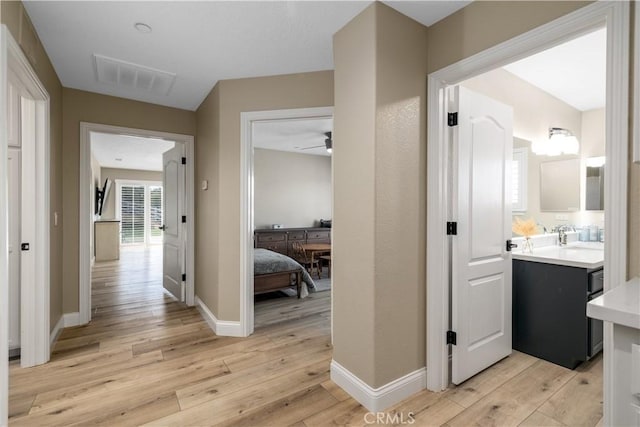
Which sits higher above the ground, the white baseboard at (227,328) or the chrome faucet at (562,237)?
the chrome faucet at (562,237)

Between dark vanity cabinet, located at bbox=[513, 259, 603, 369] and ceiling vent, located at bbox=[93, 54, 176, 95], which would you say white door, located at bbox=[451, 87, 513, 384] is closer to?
dark vanity cabinet, located at bbox=[513, 259, 603, 369]

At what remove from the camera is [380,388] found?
1.79 meters

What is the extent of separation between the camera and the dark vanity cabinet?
7.18 ft

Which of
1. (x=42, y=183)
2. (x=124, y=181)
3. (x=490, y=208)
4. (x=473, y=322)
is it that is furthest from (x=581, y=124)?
(x=124, y=181)

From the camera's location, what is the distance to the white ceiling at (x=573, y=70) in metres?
2.34

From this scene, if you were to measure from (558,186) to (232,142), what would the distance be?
345cm

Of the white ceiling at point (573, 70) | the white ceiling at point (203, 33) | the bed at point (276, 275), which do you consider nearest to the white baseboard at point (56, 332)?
the bed at point (276, 275)

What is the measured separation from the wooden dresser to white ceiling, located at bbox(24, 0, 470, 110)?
3.34m

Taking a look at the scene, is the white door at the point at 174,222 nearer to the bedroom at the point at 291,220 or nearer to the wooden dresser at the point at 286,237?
the bedroom at the point at 291,220

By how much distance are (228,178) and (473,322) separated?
2.32 m

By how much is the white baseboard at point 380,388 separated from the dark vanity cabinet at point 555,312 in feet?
3.66

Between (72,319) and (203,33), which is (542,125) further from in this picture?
(72,319)

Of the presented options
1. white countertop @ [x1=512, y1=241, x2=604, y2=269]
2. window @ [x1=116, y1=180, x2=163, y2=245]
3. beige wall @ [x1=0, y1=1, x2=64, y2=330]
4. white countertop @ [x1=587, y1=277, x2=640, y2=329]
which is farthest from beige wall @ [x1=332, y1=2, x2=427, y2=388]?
window @ [x1=116, y1=180, x2=163, y2=245]
